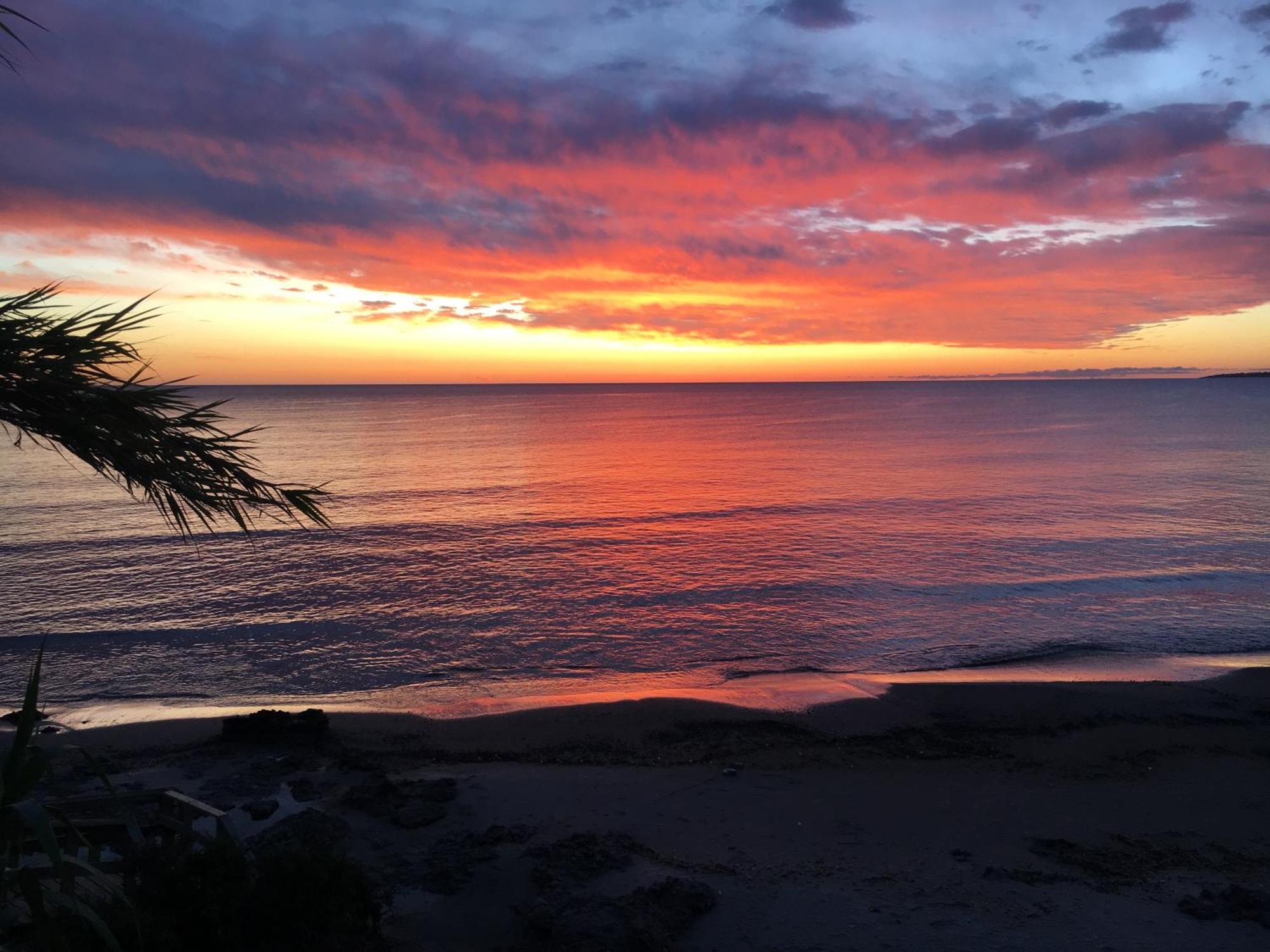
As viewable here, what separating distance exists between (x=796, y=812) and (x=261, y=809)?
6.56 meters

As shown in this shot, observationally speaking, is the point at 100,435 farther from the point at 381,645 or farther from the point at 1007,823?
the point at 381,645

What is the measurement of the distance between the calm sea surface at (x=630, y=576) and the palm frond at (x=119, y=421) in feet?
42.4

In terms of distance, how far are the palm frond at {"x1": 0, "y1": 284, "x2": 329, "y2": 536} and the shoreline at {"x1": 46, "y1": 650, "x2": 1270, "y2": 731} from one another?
1103 cm

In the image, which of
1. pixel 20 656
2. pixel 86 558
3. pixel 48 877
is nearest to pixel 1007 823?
pixel 48 877

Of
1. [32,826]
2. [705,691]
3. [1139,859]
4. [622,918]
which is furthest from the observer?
[705,691]

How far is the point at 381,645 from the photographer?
18938 mm

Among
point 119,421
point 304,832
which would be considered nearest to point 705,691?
point 304,832

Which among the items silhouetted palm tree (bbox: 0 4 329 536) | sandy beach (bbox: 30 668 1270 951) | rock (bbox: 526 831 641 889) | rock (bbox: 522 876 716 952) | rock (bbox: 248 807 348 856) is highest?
silhouetted palm tree (bbox: 0 4 329 536)

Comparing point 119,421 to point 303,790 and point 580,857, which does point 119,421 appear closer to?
point 580,857

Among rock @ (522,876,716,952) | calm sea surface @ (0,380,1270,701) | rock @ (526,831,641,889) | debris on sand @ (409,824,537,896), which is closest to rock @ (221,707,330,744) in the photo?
calm sea surface @ (0,380,1270,701)

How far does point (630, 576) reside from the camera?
25.1m

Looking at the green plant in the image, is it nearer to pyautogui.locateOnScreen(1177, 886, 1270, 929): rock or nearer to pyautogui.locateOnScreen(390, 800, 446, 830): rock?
pyautogui.locateOnScreen(390, 800, 446, 830): rock

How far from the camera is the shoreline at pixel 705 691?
48.3 feet

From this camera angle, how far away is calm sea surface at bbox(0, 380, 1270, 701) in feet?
58.7
